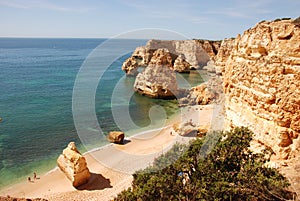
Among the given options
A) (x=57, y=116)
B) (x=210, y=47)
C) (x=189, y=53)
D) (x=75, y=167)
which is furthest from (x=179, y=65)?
(x=75, y=167)

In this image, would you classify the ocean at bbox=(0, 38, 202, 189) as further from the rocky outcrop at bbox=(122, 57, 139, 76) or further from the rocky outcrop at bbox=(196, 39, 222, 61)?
the rocky outcrop at bbox=(196, 39, 222, 61)

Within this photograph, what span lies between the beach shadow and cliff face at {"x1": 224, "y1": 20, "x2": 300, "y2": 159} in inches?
404

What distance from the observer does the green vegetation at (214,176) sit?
8734 millimetres

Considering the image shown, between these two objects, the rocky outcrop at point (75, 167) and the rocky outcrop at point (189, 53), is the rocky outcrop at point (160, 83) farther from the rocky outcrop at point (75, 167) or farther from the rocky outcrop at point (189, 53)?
the rocky outcrop at point (189, 53)

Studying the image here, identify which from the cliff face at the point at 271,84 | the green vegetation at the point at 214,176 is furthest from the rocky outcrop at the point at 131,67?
the green vegetation at the point at 214,176

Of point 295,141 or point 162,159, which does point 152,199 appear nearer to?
point 162,159

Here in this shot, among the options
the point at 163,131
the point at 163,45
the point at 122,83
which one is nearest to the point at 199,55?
the point at 163,45

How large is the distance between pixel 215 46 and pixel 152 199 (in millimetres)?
64232

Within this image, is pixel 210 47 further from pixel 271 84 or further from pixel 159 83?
pixel 271 84

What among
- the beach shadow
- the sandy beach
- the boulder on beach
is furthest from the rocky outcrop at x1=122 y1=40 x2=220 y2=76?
the beach shadow

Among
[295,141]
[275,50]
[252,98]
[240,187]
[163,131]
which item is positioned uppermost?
[275,50]

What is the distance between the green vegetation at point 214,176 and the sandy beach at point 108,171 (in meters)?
6.94

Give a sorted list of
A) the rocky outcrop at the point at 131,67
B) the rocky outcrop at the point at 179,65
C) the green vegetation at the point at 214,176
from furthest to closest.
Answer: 1. the rocky outcrop at the point at 131,67
2. the rocky outcrop at the point at 179,65
3. the green vegetation at the point at 214,176

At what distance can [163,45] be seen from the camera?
73562 mm
